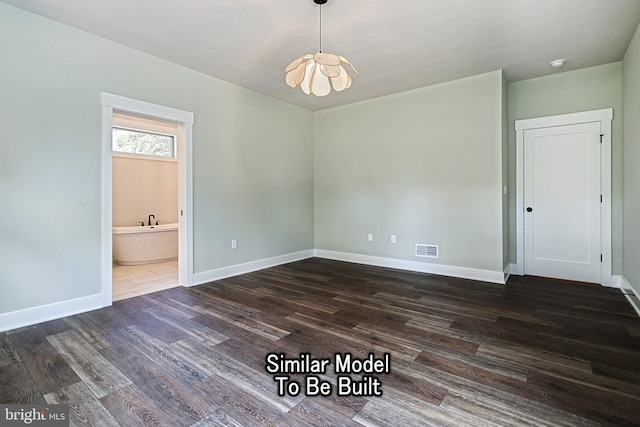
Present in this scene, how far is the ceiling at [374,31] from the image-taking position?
2629mm

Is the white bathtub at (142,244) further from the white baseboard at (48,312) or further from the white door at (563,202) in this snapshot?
the white door at (563,202)

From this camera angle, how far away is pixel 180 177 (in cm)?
394

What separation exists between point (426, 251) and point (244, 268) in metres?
2.75

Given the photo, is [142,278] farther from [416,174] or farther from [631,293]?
[631,293]

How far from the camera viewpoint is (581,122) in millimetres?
3938

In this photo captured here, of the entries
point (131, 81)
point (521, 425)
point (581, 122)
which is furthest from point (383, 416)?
point (581, 122)

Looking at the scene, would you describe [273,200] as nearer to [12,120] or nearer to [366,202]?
[366,202]

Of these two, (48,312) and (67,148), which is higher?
(67,148)

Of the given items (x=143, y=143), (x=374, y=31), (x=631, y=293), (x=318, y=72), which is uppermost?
(x=374, y=31)

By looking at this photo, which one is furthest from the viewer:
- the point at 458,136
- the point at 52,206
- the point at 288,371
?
the point at 458,136

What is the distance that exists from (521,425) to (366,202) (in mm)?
3968

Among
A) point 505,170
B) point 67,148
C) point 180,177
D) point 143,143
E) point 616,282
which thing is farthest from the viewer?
point 143,143

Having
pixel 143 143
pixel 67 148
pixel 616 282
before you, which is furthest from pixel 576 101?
pixel 143 143

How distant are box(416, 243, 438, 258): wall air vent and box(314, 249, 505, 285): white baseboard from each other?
0.13 m
